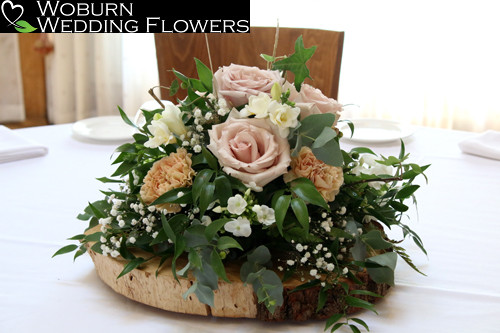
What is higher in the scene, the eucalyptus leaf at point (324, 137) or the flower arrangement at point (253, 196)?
the eucalyptus leaf at point (324, 137)

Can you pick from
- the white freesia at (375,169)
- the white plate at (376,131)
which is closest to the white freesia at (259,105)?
the white freesia at (375,169)

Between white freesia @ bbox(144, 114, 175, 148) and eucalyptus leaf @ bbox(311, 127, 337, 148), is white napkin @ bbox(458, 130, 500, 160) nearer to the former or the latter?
eucalyptus leaf @ bbox(311, 127, 337, 148)

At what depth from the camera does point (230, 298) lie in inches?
34.0

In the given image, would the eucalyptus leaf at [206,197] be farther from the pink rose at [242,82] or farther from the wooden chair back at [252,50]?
the wooden chair back at [252,50]

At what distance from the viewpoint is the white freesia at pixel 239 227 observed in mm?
833

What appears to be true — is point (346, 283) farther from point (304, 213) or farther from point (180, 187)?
point (180, 187)

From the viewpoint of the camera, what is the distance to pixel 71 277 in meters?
0.98

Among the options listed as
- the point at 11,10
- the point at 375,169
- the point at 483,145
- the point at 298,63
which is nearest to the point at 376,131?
the point at 483,145

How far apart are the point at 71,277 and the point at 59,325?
133 mm

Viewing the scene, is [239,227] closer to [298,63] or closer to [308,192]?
[308,192]

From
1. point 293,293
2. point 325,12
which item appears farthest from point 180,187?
point 325,12

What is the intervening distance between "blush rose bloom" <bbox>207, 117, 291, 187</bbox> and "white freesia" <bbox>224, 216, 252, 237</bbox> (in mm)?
54

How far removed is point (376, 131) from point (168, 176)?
911 millimetres

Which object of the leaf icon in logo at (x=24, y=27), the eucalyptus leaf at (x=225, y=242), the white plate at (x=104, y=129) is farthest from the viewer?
the leaf icon in logo at (x=24, y=27)
